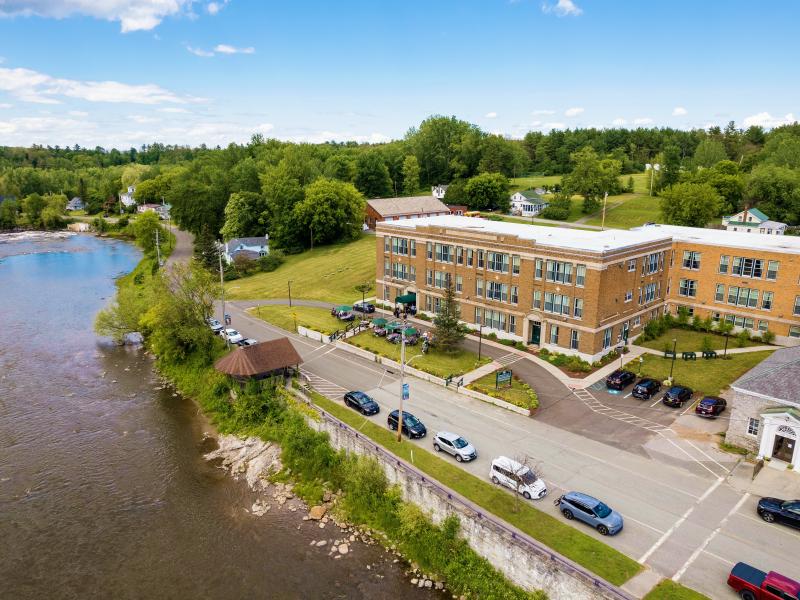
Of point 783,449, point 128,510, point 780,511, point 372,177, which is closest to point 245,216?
point 372,177

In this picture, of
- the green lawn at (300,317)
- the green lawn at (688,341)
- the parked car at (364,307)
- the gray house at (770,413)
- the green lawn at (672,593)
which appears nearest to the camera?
the green lawn at (672,593)

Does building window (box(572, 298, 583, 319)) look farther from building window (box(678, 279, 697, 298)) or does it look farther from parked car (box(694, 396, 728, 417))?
building window (box(678, 279, 697, 298))

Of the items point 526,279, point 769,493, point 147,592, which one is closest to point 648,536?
point 769,493

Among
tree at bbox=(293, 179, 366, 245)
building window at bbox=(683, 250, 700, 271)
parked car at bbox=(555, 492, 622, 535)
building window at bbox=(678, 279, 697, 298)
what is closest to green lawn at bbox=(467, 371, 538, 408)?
parked car at bbox=(555, 492, 622, 535)

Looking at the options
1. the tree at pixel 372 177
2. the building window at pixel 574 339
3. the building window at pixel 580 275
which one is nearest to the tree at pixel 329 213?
the tree at pixel 372 177

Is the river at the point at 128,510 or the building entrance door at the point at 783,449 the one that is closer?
the river at the point at 128,510

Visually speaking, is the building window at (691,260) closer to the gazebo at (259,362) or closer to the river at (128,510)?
the gazebo at (259,362)

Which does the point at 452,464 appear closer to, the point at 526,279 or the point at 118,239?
the point at 526,279

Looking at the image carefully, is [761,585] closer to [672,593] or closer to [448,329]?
[672,593]
